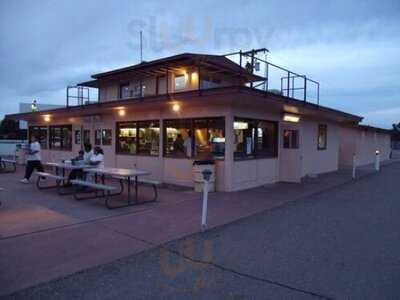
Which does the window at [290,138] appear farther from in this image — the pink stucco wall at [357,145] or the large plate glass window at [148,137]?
the pink stucco wall at [357,145]

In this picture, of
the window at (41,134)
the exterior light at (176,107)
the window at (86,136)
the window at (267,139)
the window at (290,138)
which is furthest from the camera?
the window at (41,134)

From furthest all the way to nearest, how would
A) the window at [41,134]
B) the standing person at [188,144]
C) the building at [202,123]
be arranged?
the window at [41,134] → the standing person at [188,144] → the building at [202,123]

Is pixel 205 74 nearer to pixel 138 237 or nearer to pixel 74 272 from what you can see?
pixel 138 237

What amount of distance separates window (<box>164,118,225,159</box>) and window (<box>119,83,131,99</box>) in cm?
515

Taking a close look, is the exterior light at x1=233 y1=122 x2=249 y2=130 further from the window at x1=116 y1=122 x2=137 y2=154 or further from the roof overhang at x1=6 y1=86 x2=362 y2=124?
the window at x1=116 y1=122 x2=137 y2=154

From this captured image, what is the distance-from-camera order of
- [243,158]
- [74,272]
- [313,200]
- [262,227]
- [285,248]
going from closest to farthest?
[74,272] → [285,248] → [262,227] → [313,200] → [243,158]

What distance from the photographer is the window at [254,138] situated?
34.4 feet

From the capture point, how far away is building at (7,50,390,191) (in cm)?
1010

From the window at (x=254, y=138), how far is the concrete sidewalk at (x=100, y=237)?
2.34 m

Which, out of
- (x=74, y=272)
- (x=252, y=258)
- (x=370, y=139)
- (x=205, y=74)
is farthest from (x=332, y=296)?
(x=370, y=139)

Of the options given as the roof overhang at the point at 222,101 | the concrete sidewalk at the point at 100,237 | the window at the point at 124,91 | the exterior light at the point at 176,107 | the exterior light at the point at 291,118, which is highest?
the window at the point at 124,91

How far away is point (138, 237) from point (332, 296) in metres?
3.33

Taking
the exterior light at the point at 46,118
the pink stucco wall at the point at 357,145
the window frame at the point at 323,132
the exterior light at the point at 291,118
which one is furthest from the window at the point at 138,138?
the pink stucco wall at the point at 357,145

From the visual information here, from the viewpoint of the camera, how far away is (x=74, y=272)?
4098mm
